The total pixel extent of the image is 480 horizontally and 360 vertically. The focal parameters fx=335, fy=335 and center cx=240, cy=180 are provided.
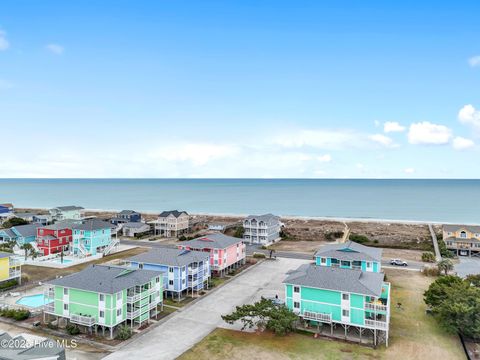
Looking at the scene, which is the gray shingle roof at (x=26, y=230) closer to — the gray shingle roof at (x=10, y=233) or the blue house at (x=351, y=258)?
the gray shingle roof at (x=10, y=233)

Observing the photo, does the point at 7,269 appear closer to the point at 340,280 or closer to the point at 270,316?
the point at 270,316

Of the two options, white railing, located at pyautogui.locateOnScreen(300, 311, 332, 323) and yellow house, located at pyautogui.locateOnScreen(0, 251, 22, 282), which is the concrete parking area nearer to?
white railing, located at pyautogui.locateOnScreen(300, 311, 332, 323)

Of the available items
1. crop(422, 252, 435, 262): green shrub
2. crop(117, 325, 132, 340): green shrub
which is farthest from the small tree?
crop(422, 252, 435, 262): green shrub

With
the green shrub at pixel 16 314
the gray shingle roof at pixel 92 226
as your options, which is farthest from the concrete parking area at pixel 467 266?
the gray shingle roof at pixel 92 226

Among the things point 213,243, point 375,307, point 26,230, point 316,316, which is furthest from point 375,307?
point 26,230

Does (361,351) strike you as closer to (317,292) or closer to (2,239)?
(317,292)
